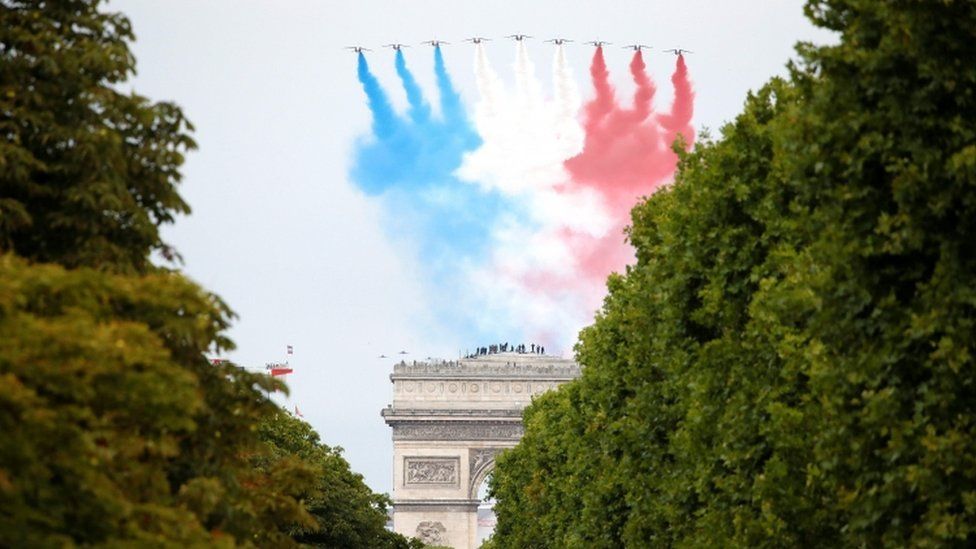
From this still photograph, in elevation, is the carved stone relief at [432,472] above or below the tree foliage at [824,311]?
above

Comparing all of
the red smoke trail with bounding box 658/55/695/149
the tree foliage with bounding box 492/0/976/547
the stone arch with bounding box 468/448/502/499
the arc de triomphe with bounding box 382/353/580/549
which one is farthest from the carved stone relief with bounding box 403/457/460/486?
the tree foliage with bounding box 492/0/976/547

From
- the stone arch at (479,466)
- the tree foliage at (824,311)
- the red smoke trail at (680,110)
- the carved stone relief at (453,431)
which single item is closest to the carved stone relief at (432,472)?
the stone arch at (479,466)

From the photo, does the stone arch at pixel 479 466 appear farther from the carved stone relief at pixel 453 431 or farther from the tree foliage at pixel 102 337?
the tree foliage at pixel 102 337

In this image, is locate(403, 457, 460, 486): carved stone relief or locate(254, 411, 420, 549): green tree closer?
locate(254, 411, 420, 549): green tree

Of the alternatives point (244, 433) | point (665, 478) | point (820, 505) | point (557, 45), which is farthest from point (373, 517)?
point (244, 433)

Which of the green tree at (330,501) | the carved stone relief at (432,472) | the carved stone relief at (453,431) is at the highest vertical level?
the carved stone relief at (453,431)

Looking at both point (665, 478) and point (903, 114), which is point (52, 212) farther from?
point (665, 478)

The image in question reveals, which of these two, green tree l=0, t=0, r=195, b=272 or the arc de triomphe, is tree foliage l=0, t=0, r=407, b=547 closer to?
green tree l=0, t=0, r=195, b=272

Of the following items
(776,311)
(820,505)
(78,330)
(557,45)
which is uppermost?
(557,45)
